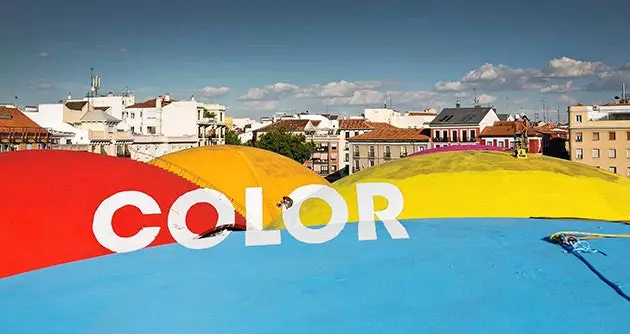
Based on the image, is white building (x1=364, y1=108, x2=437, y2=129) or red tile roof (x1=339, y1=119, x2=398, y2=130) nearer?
red tile roof (x1=339, y1=119, x2=398, y2=130)

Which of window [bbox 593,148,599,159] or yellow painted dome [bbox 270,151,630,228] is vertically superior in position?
window [bbox 593,148,599,159]

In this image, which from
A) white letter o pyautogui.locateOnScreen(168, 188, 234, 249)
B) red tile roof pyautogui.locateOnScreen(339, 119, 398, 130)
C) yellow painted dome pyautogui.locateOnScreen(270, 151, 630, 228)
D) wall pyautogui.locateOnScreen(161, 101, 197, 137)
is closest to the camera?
yellow painted dome pyautogui.locateOnScreen(270, 151, 630, 228)

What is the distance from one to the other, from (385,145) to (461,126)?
7.90m

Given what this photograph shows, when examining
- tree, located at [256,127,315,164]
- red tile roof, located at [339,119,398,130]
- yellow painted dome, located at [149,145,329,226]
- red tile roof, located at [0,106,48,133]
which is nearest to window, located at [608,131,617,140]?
tree, located at [256,127,315,164]

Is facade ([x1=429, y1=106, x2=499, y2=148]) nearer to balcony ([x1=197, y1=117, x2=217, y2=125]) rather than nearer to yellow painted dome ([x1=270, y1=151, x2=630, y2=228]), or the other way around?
balcony ([x1=197, y1=117, x2=217, y2=125])

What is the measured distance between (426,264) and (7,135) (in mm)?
42298

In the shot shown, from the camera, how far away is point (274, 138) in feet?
215

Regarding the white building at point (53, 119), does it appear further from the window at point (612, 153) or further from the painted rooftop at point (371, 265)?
the window at point (612, 153)

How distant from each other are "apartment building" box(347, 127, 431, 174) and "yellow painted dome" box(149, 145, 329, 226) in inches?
1530

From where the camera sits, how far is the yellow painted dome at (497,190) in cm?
1126

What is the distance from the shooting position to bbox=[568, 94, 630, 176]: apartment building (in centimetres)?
5153

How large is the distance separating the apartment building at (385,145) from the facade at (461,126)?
1282mm

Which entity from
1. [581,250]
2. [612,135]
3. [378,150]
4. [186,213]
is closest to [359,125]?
[378,150]

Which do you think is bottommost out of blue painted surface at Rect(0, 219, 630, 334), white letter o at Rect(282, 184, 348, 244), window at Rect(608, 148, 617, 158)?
blue painted surface at Rect(0, 219, 630, 334)
